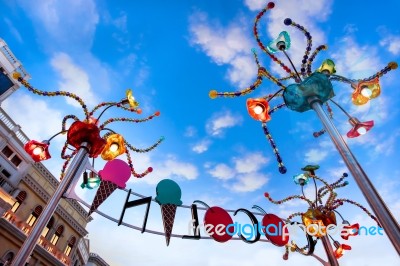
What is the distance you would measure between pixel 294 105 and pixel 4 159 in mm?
20009

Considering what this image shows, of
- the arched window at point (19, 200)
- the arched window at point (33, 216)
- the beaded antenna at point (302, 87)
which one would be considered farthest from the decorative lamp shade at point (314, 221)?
the arched window at point (33, 216)

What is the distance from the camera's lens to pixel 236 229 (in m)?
6.77

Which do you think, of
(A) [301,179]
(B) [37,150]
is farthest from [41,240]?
(A) [301,179]

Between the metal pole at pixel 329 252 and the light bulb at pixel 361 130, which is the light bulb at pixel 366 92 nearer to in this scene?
the light bulb at pixel 361 130

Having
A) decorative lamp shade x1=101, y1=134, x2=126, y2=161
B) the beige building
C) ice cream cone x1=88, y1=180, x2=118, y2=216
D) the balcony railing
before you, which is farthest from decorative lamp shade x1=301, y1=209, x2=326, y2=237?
the balcony railing

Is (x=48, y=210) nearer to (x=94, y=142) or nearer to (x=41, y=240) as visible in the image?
(x=94, y=142)

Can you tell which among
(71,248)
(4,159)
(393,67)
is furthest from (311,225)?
(71,248)

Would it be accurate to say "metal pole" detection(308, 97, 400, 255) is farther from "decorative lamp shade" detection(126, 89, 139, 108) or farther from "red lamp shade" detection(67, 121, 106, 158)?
"red lamp shade" detection(67, 121, 106, 158)

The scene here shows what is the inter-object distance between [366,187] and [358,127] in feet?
6.56

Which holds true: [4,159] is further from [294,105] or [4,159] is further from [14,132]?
[294,105]

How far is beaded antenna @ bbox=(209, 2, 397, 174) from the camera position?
218 inches

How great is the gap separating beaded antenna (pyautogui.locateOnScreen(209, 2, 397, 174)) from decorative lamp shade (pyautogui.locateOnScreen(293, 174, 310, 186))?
3.69m

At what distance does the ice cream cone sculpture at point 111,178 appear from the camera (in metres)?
6.01

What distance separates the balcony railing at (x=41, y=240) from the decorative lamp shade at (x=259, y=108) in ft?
59.4
